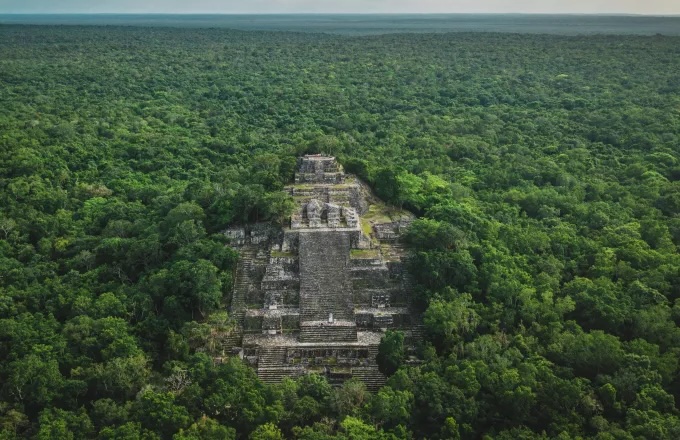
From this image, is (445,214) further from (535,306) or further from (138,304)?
(138,304)

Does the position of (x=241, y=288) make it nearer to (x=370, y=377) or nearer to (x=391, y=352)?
(x=370, y=377)

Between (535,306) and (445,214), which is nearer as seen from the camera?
(535,306)

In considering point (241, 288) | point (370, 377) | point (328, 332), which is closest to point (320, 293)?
point (328, 332)

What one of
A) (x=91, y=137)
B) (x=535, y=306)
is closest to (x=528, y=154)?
(x=535, y=306)

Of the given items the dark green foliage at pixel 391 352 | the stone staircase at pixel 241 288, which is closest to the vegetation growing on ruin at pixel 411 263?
the stone staircase at pixel 241 288

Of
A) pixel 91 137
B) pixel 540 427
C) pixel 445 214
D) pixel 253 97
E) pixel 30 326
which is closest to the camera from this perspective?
pixel 540 427
